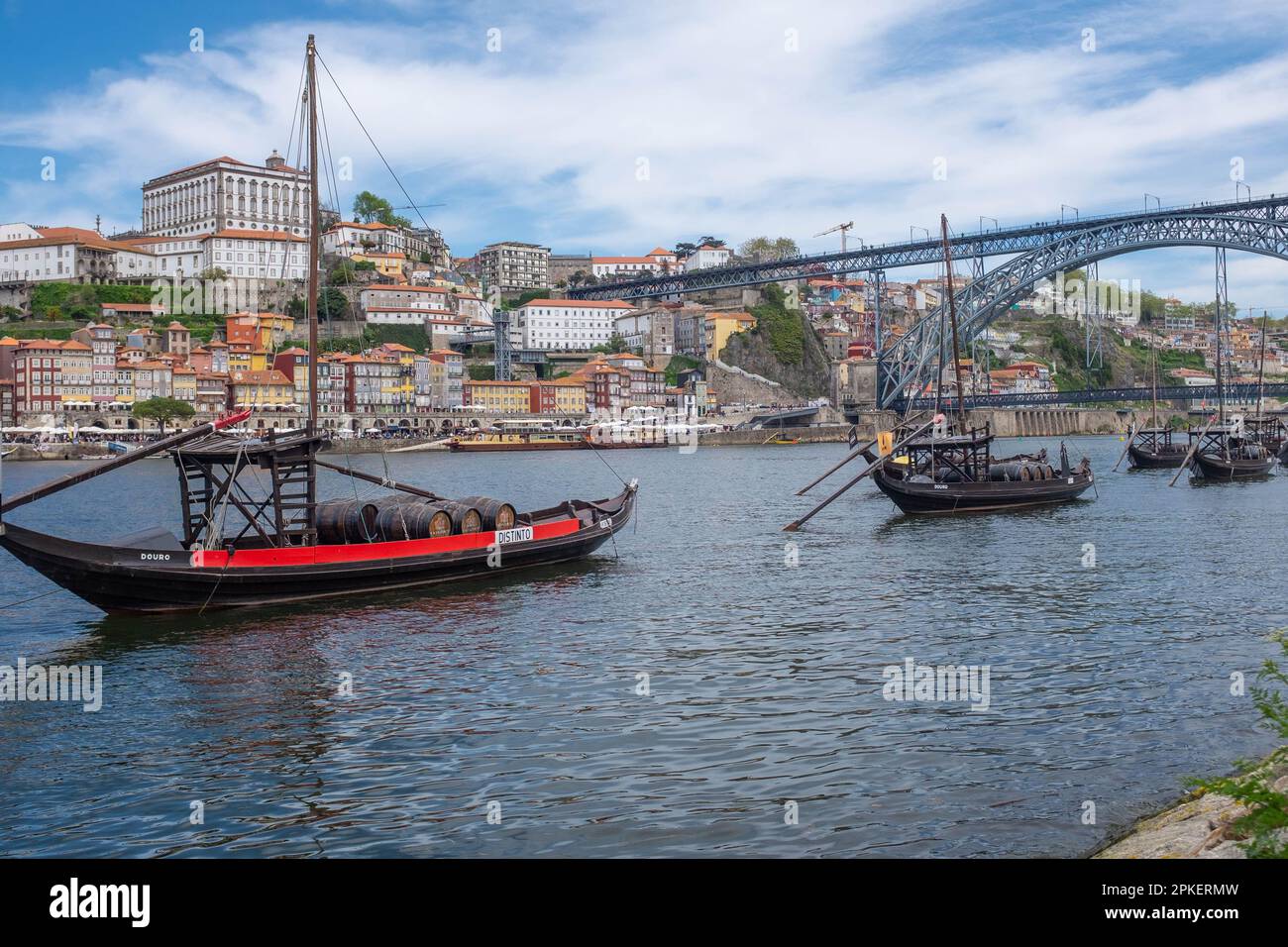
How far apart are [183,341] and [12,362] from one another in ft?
60.5

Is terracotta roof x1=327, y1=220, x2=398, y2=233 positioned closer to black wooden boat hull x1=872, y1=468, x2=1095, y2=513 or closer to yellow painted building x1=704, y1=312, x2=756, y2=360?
yellow painted building x1=704, y1=312, x2=756, y2=360

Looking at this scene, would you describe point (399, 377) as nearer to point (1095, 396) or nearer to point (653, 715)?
point (1095, 396)

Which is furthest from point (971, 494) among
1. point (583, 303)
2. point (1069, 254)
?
point (583, 303)

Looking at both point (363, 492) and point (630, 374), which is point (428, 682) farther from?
point (630, 374)

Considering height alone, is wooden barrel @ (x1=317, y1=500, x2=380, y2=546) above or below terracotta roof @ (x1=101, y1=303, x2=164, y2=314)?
below

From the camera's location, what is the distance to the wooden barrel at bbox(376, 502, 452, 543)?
76.9 ft

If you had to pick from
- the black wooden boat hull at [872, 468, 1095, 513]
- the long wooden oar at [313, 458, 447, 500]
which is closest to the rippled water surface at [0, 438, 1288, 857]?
the long wooden oar at [313, 458, 447, 500]

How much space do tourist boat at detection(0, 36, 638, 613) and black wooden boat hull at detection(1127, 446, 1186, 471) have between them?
50773mm

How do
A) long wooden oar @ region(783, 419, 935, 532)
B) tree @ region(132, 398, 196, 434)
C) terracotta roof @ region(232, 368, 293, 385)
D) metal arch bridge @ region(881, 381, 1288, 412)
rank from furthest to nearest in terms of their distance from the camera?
metal arch bridge @ region(881, 381, 1288, 412), terracotta roof @ region(232, 368, 293, 385), tree @ region(132, 398, 196, 434), long wooden oar @ region(783, 419, 935, 532)

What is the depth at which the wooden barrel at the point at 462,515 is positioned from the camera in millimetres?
24453

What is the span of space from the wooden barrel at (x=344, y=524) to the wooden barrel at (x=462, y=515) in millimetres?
1741

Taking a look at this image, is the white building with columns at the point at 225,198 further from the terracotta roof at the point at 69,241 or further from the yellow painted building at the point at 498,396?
the yellow painted building at the point at 498,396

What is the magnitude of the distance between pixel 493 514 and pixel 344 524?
3.48m

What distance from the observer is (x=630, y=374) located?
140000 mm
